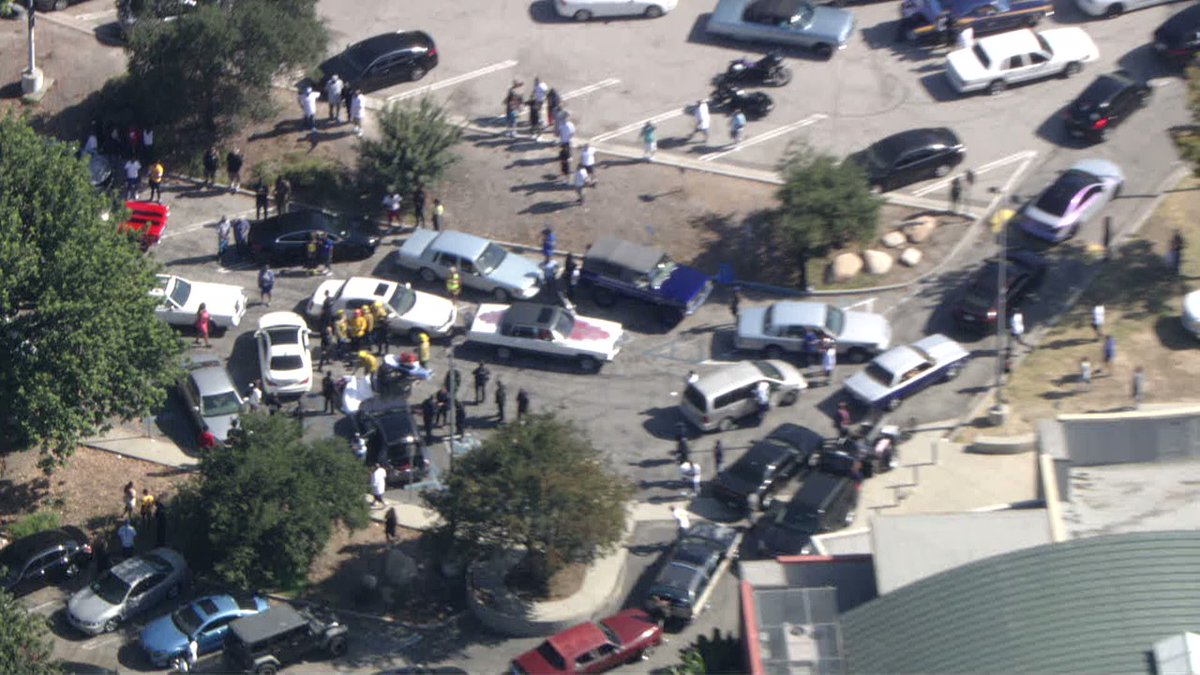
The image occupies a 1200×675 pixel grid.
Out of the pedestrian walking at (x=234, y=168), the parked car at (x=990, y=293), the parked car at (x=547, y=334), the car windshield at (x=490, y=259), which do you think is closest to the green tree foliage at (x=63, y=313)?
the parked car at (x=547, y=334)

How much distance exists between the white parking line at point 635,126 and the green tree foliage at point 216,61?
345 inches

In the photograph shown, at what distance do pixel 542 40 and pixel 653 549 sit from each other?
72.6 feet

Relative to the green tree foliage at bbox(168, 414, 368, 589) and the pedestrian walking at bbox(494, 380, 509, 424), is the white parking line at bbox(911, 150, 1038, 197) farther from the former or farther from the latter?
the green tree foliage at bbox(168, 414, 368, 589)

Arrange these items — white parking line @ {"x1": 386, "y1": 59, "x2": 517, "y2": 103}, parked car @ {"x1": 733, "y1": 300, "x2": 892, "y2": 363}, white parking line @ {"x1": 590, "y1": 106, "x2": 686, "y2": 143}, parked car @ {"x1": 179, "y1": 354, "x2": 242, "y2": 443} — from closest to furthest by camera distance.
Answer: parked car @ {"x1": 179, "y1": 354, "x2": 242, "y2": 443}, parked car @ {"x1": 733, "y1": 300, "x2": 892, "y2": 363}, white parking line @ {"x1": 590, "y1": 106, "x2": 686, "y2": 143}, white parking line @ {"x1": 386, "y1": 59, "x2": 517, "y2": 103}

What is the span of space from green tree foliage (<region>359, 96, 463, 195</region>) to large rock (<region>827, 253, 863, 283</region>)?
444 inches

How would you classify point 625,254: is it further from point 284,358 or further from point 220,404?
point 220,404

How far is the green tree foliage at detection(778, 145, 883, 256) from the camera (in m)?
54.2

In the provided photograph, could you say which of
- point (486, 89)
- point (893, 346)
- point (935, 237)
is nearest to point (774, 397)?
point (893, 346)

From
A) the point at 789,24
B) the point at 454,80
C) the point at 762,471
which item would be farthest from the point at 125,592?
the point at 789,24

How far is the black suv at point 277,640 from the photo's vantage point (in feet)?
145

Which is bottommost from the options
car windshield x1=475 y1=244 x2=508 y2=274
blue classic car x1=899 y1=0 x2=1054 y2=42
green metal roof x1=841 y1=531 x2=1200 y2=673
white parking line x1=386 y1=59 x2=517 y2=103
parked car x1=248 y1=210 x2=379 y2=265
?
green metal roof x1=841 y1=531 x2=1200 y2=673

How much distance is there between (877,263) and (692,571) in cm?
1373

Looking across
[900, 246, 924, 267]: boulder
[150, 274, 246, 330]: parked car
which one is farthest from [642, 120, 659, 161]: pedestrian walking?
[150, 274, 246, 330]: parked car

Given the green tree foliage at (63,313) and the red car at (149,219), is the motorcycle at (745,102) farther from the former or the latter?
the green tree foliage at (63,313)
